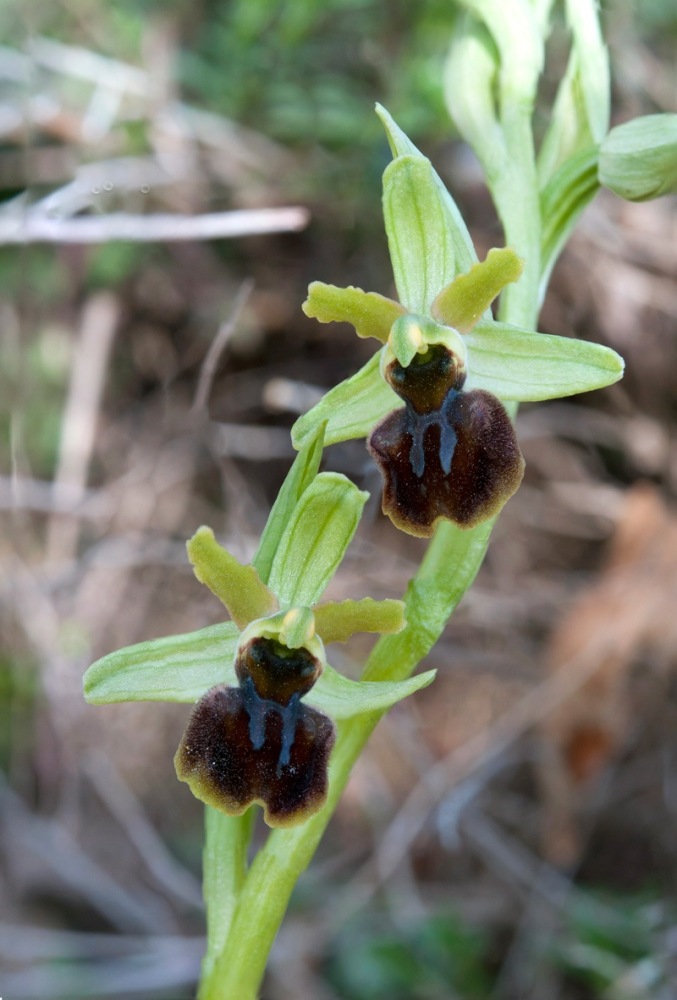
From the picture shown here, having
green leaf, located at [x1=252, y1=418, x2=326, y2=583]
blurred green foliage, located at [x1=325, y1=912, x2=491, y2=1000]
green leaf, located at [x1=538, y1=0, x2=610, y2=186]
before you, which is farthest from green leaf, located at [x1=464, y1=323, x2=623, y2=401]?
blurred green foliage, located at [x1=325, y1=912, x2=491, y2=1000]

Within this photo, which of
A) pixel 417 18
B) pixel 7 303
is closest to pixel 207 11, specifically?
pixel 417 18

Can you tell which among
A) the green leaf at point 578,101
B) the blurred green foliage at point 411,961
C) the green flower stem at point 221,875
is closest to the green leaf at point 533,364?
the green leaf at point 578,101

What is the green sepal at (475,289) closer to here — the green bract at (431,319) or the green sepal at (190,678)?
the green bract at (431,319)

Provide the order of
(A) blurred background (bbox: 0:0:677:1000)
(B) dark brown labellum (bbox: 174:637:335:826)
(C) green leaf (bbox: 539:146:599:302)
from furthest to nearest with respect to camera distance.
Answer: (A) blurred background (bbox: 0:0:677:1000), (C) green leaf (bbox: 539:146:599:302), (B) dark brown labellum (bbox: 174:637:335:826)

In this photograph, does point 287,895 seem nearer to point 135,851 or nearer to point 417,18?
point 135,851

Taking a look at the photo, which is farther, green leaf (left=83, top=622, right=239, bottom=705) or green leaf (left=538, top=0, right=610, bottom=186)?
green leaf (left=538, top=0, right=610, bottom=186)

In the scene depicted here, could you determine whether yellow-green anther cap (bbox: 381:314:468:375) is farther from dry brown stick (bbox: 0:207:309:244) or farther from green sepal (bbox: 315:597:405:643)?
dry brown stick (bbox: 0:207:309:244)

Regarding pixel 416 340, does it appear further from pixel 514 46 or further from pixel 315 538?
pixel 514 46
